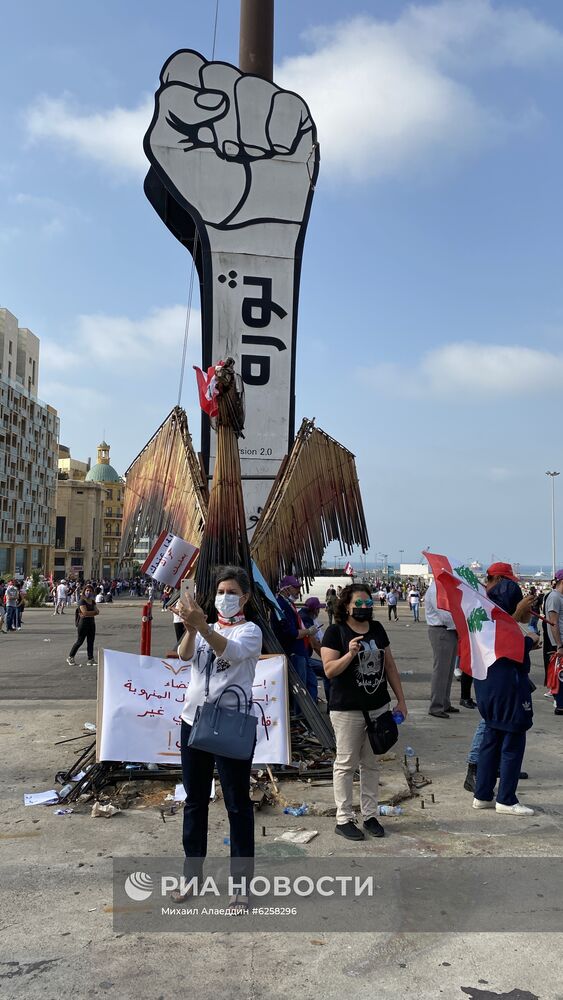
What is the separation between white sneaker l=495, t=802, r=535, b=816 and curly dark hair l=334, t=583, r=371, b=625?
5.54 ft

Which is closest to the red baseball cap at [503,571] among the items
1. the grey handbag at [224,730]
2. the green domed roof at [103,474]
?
the grey handbag at [224,730]

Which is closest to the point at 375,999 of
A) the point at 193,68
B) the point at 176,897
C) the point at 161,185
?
the point at 176,897

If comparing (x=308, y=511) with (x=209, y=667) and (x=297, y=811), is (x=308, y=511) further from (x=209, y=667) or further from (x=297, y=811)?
(x=209, y=667)

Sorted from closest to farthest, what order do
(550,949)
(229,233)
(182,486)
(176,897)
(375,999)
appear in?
(375,999) → (550,949) → (176,897) → (182,486) → (229,233)

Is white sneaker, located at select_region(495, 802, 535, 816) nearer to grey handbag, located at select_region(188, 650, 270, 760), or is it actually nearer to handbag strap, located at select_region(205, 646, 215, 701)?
grey handbag, located at select_region(188, 650, 270, 760)

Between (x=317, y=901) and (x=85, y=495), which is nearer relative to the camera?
(x=317, y=901)

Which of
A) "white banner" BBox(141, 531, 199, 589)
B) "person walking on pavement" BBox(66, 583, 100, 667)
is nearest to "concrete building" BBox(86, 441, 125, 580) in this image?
"person walking on pavement" BBox(66, 583, 100, 667)

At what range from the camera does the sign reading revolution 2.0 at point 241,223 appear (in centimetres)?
765

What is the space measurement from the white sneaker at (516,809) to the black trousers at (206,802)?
6.98 ft

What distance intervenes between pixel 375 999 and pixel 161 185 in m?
7.67

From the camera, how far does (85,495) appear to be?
296 feet

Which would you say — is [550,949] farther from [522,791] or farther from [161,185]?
[161,185]

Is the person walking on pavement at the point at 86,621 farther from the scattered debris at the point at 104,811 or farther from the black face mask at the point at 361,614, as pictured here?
the black face mask at the point at 361,614

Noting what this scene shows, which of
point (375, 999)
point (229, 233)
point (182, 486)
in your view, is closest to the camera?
point (375, 999)
